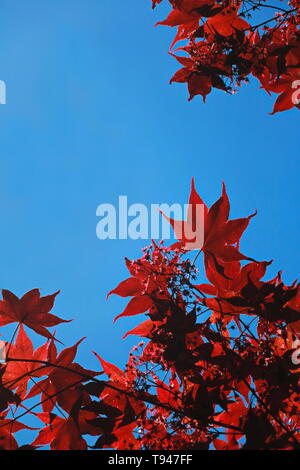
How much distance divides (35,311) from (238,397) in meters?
1.05

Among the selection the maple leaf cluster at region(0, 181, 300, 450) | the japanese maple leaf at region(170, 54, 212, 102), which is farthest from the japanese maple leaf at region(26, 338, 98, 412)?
the japanese maple leaf at region(170, 54, 212, 102)

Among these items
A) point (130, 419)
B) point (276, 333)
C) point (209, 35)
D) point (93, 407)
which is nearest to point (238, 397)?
point (276, 333)

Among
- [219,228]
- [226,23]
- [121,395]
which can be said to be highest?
[226,23]

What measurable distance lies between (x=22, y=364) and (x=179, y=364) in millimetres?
814

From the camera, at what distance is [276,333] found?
1.96 metres

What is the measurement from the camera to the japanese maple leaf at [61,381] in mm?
1859

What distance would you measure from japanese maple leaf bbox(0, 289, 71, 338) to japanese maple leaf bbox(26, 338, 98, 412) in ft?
0.36

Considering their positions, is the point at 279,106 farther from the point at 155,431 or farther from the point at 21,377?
the point at 21,377

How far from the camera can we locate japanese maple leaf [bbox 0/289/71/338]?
6.59ft

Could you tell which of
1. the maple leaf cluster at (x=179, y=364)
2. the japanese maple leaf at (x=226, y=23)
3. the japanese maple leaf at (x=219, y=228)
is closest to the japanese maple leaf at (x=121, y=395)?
the maple leaf cluster at (x=179, y=364)

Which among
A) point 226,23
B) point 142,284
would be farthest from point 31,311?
point 226,23

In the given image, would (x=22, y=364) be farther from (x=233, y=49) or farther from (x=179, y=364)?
(x=233, y=49)

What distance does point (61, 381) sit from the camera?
192 cm
